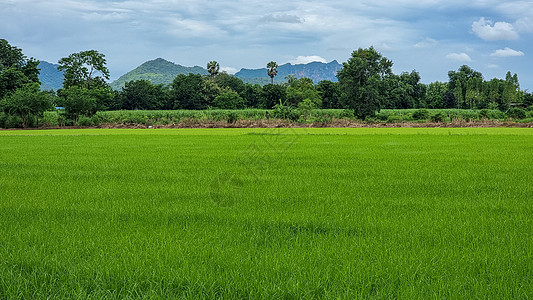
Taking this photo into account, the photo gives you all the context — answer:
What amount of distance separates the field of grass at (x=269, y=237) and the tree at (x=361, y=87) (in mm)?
41629

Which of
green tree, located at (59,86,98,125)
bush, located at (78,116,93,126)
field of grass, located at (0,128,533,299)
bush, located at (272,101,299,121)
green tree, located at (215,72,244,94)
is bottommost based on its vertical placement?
field of grass, located at (0,128,533,299)

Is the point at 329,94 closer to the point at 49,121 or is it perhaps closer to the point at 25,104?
the point at 49,121

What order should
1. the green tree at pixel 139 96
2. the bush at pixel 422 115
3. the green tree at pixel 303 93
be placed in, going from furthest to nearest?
the green tree at pixel 139 96
the green tree at pixel 303 93
the bush at pixel 422 115

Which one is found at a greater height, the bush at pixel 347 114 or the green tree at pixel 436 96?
the green tree at pixel 436 96

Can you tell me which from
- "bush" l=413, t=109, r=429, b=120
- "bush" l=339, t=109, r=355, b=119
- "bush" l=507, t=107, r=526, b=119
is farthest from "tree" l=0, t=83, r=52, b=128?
"bush" l=507, t=107, r=526, b=119

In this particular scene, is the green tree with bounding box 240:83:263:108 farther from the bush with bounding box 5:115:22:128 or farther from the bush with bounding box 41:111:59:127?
the bush with bounding box 5:115:22:128

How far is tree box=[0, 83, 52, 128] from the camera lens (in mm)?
36469

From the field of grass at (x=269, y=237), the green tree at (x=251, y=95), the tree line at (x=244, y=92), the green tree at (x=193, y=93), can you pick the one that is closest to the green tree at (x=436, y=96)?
the tree line at (x=244, y=92)

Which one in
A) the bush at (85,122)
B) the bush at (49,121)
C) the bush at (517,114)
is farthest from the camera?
the bush at (517,114)

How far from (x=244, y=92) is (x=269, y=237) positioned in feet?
263

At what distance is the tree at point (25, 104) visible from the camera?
3647cm

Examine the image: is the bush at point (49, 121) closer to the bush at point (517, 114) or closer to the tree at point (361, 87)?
the tree at point (361, 87)

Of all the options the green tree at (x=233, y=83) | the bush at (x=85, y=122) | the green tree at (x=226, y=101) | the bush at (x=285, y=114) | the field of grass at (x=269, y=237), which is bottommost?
the field of grass at (x=269, y=237)

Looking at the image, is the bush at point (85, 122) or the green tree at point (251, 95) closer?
the bush at point (85, 122)
